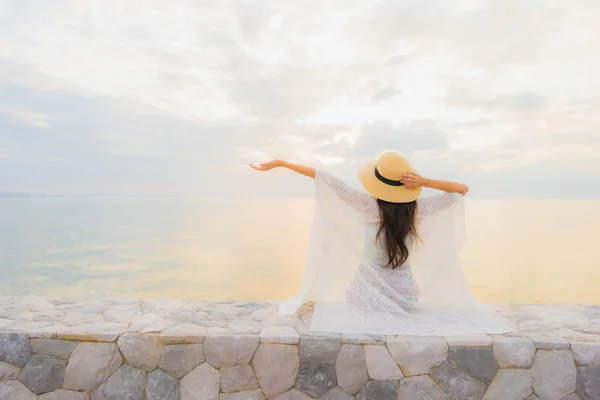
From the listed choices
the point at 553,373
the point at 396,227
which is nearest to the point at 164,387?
the point at 396,227

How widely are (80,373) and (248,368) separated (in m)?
1.08

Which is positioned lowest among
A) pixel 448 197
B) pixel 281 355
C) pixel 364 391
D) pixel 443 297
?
pixel 364 391

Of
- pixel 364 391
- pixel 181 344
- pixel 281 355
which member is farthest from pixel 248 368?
pixel 364 391

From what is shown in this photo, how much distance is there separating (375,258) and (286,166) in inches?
36.8

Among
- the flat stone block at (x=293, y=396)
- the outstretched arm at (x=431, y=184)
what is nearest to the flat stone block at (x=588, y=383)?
the outstretched arm at (x=431, y=184)

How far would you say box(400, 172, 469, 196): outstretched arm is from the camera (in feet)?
12.1

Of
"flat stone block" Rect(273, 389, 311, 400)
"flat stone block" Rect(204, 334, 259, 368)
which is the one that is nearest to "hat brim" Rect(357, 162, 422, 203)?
"flat stone block" Rect(204, 334, 259, 368)

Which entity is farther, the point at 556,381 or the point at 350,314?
the point at 350,314

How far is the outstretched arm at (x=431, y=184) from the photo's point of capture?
3701 mm

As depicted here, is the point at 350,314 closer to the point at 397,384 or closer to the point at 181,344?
the point at 397,384

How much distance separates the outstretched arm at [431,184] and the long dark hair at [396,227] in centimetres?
17

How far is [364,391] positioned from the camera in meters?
3.29

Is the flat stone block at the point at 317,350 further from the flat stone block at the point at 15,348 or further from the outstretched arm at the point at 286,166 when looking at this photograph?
the flat stone block at the point at 15,348

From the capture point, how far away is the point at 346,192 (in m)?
3.80
